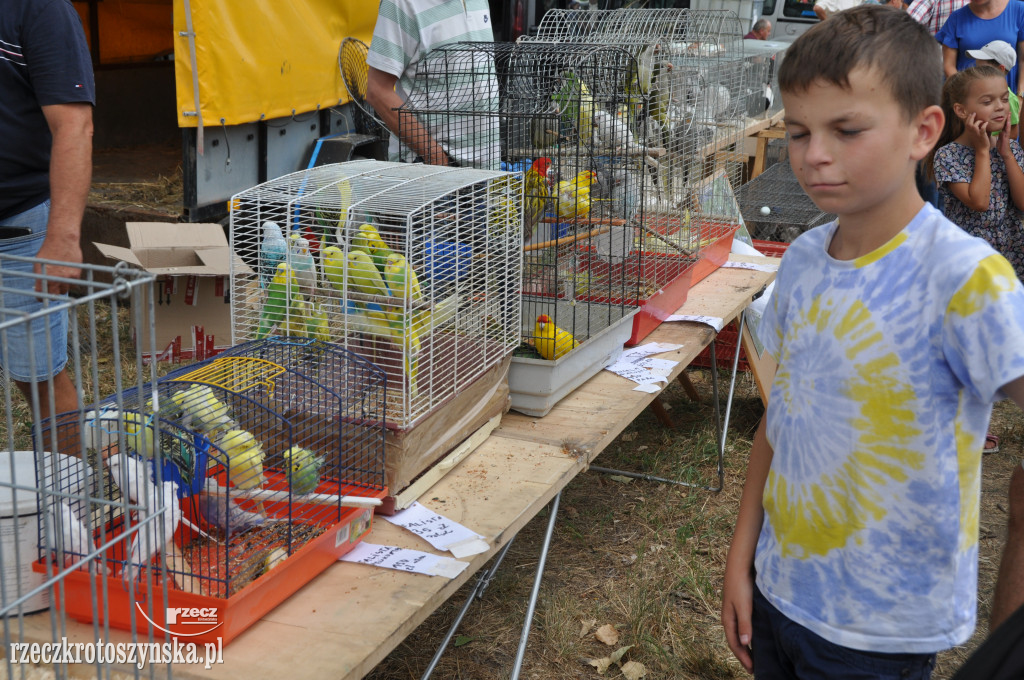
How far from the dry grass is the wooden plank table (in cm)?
79

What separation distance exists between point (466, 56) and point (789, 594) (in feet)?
6.58

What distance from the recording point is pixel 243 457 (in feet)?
5.06

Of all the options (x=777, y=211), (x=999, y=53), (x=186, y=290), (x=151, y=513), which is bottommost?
(x=186, y=290)

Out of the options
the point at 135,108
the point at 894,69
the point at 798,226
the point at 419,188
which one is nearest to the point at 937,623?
the point at 894,69

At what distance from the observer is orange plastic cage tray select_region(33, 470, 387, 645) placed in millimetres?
1370

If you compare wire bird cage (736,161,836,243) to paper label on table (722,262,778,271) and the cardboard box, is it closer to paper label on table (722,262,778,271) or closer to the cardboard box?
paper label on table (722,262,778,271)

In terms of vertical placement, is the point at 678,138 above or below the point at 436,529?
above

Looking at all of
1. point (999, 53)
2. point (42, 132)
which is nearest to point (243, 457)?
point (42, 132)

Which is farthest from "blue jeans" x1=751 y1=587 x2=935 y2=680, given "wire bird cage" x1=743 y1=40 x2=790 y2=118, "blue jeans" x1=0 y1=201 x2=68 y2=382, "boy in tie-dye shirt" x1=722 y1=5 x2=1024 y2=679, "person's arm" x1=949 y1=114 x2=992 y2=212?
"wire bird cage" x1=743 y1=40 x2=790 y2=118

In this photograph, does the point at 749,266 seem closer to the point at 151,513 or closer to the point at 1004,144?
the point at 1004,144

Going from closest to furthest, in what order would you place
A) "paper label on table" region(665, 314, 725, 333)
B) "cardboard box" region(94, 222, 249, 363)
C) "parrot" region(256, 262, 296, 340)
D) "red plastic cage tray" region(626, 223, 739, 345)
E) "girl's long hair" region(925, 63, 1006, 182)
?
"parrot" region(256, 262, 296, 340), "red plastic cage tray" region(626, 223, 739, 345), "paper label on table" region(665, 314, 725, 333), "girl's long hair" region(925, 63, 1006, 182), "cardboard box" region(94, 222, 249, 363)

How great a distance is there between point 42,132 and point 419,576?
1741 mm

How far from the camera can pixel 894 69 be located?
1210 mm

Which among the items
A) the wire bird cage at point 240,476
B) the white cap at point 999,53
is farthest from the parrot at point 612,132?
the white cap at point 999,53
